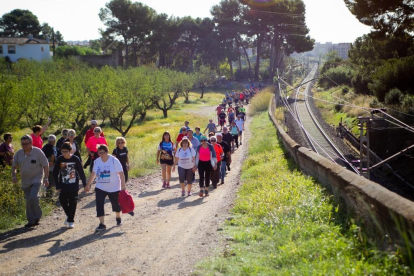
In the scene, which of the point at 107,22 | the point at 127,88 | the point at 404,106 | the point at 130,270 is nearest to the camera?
the point at 130,270

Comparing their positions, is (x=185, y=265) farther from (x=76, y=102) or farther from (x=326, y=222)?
(x=76, y=102)

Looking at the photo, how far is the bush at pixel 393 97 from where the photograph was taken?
1080 inches

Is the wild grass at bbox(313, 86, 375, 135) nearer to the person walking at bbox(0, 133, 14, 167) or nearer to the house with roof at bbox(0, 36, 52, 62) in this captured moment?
the person walking at bbox(0, 133, 14, 167)

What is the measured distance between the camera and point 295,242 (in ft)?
20.4

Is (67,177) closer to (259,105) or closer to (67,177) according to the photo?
(67,177)

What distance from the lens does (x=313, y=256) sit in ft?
18.4

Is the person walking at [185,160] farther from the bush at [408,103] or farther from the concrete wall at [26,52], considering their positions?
the concrete wall at [26,52]

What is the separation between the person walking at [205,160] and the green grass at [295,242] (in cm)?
283

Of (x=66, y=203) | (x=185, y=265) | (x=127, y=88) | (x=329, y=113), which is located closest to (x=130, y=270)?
(x=185, y=265)

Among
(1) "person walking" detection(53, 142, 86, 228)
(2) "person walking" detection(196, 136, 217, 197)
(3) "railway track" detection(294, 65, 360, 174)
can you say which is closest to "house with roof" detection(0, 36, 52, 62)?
(3) "railway track" detection(294, 65, 360, 174)

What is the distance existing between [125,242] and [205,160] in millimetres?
4840

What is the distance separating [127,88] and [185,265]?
30.0 meters

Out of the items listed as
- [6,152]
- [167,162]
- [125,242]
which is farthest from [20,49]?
[125,242]

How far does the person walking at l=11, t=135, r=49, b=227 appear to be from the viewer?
30.1 feet
